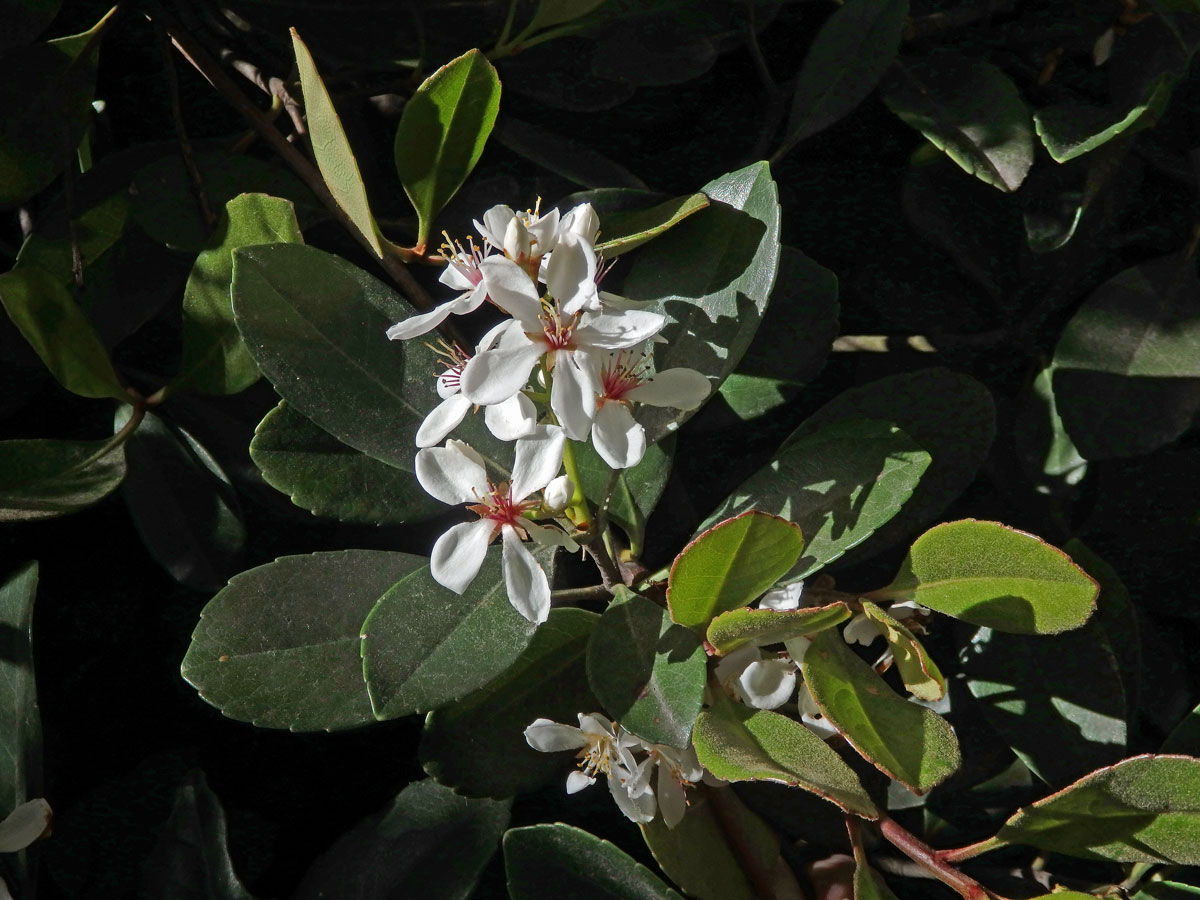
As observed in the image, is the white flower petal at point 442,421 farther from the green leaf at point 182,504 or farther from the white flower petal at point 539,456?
the green leaf at point 182,504

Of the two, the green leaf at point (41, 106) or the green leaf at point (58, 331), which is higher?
the green leaf at point (41, 106)

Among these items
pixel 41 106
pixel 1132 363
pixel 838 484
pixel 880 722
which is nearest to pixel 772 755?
pixel 880 722

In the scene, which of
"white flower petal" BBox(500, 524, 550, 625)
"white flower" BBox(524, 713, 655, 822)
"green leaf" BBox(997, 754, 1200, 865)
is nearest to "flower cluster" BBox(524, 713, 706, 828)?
"white flower" BBox(524, 713, 655, 822)

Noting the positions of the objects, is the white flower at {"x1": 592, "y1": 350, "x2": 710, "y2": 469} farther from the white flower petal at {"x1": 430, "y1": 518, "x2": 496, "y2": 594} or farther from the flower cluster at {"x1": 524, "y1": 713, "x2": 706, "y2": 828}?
the flower cluster at {"x1": 524, "y1": 713, "x2": 706, "y2": 828}

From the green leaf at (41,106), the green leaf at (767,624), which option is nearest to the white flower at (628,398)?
the green leaf at (767,624)

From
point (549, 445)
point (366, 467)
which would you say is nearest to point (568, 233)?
point (549, 445)

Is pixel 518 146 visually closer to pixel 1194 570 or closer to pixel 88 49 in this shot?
pixel 88 49
